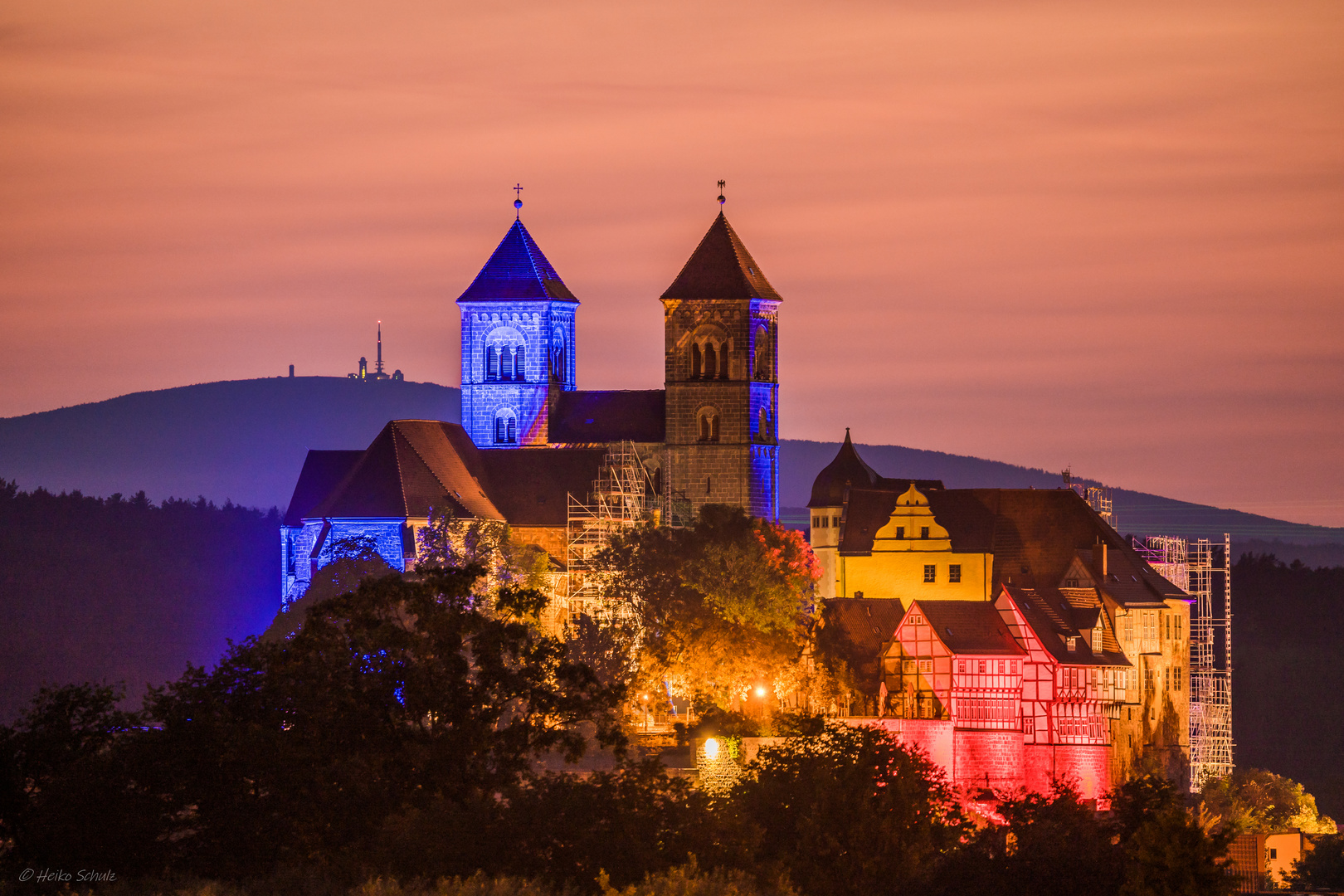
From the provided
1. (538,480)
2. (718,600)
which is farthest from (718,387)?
(718,600)

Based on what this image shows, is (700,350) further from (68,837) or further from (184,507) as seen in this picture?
(184,507)

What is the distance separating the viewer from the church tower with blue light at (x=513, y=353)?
10025cm

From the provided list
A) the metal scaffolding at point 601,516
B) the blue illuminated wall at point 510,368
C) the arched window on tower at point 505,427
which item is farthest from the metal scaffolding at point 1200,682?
the arched window on tower at point 505,427

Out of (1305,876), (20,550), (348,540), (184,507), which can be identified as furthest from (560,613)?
(184,507)

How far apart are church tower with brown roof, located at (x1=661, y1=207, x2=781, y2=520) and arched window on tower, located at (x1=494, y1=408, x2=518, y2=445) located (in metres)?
7.97

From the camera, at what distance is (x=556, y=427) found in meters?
99.8

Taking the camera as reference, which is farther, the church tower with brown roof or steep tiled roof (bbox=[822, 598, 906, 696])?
the church tower with brown roof

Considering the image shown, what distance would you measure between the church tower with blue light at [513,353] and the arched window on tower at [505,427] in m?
0.04

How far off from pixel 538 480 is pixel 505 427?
22.7 ft

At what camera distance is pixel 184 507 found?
7785 inches

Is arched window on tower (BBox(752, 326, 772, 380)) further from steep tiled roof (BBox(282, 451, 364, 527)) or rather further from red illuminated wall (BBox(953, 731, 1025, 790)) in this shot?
red illuminated wall (BBox(953, 731, 1025, 790))

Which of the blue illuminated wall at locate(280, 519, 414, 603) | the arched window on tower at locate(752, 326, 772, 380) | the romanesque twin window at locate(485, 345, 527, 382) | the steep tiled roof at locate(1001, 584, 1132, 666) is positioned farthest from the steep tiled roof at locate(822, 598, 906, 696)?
the romanesque twin window at locate(485, 345, 527, 382)

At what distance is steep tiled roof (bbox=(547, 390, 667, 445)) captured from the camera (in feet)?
318

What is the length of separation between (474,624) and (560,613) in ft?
119
